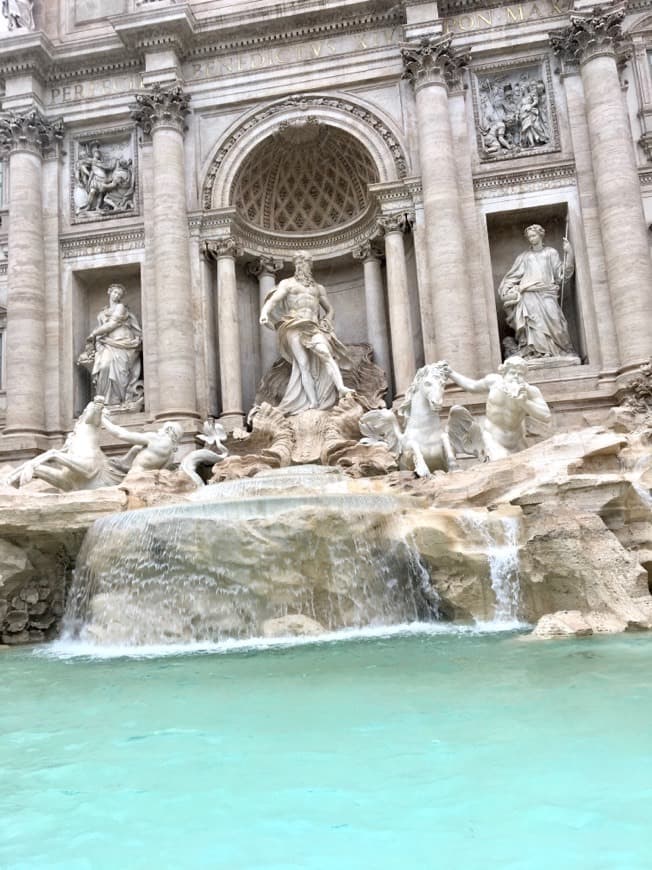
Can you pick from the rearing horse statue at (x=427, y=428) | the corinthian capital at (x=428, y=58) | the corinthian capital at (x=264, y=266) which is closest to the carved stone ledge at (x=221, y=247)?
the corinthian capital at (x=264, y=266)

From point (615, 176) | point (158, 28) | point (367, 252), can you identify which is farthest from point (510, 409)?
point (158, 28)

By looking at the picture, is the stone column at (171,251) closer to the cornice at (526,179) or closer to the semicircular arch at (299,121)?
the semicircular arch at (299,121)

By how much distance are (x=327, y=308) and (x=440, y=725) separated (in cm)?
1253

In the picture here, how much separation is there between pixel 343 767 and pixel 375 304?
46.2 ft

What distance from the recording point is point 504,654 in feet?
18.4

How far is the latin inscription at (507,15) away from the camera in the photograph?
1574 cm

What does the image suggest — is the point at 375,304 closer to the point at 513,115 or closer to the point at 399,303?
the point at 399,303

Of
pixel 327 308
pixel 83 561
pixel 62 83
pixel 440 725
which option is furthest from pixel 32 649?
pixel 62 83

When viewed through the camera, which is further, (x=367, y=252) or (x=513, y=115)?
(x=367, y=252)

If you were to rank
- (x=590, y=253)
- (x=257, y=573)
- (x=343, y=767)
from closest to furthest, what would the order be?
(x=343, y=767) < (x=257, y=573) < (x=590, y=253)

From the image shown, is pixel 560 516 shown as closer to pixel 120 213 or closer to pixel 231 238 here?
pixel 231 238

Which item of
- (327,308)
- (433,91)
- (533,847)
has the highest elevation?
(433,91)

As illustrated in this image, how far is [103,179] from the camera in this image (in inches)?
680

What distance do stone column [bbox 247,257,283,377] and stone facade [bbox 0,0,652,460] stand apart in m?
0.08
